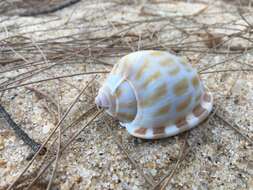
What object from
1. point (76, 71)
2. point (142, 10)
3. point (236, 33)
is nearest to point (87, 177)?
point (76, 71)

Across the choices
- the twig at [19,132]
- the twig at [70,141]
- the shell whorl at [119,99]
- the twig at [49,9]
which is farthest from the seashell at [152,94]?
the twig at [49,9]

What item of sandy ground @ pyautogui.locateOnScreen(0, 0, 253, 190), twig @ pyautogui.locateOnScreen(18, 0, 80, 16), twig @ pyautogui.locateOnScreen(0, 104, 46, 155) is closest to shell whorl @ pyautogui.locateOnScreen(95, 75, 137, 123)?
sandy ground @ pyautogui.locateOnScreen(0, 0, 253, 190)

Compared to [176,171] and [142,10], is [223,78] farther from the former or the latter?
[142,10]

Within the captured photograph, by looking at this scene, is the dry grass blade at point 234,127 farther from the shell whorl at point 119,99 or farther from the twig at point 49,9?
the twig at point 49,9

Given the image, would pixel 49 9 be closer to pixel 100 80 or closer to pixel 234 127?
pixel 100 80

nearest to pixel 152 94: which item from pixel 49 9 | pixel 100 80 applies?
pixel 100 80

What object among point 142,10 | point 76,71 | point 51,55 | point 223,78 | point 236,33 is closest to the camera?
point 223,78
